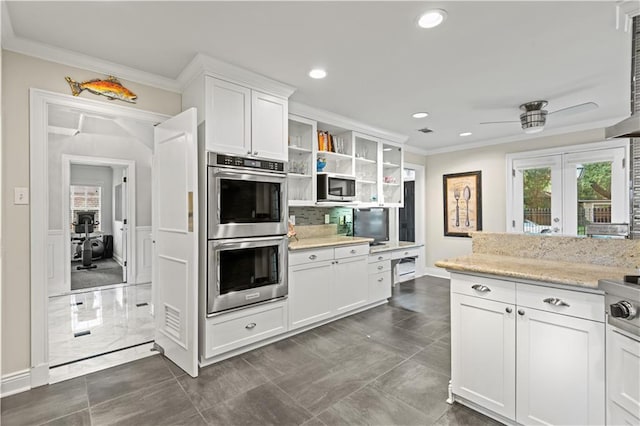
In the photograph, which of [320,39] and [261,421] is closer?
[261,421]

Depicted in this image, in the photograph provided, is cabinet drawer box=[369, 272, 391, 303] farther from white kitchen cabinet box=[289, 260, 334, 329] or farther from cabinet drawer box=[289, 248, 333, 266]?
cabinet drawer box=[289, 248, 333, 266]

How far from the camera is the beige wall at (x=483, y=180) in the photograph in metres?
4.83

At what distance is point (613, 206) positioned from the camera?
4.18 metres

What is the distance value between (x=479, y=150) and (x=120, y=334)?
614cm

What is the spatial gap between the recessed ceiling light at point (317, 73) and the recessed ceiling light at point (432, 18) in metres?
0.97

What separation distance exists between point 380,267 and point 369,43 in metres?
2.88

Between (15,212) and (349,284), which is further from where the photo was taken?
(349,284)

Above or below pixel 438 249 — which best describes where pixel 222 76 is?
above

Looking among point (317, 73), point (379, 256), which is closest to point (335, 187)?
point (379, 256)

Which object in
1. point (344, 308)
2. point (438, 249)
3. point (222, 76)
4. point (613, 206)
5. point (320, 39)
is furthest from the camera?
point (438, 249)

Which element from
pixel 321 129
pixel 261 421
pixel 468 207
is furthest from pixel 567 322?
pixel 468 207

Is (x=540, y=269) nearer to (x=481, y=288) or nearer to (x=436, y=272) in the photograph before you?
(x=481, y=288)

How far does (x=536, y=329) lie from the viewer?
Answer: 170cm

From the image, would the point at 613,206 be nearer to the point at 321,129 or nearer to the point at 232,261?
the point at 321,129
